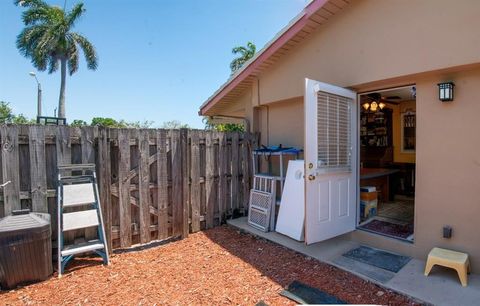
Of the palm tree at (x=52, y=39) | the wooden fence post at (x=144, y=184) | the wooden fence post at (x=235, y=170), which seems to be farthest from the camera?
the palm tree at (x=52, y=39)

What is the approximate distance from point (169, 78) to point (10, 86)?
12.3 meters

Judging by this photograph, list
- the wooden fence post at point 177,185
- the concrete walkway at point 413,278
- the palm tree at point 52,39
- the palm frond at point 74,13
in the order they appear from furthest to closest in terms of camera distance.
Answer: the palm frond at point 74,13, the palm tree at point 52,39, the wooden fence post at point 177,185, the concrete walkway at point 413,278

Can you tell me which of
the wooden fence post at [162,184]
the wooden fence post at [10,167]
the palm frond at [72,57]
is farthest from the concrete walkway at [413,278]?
the palm frond at [72,57]

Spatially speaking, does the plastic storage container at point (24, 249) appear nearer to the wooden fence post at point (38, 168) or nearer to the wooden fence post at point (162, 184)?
the wooden fence post at point (38, 168)

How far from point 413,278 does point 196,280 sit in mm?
2633

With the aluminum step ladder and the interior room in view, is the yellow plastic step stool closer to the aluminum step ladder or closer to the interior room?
the interior room

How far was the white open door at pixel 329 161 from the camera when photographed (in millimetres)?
3541

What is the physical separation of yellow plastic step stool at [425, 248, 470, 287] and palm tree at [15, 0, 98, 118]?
74.4 ft

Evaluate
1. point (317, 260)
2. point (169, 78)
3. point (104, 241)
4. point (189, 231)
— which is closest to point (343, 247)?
point (317, 260)

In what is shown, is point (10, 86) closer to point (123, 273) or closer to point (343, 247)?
point (123, 273)

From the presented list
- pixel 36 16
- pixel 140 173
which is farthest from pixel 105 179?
→ pixel 36 16

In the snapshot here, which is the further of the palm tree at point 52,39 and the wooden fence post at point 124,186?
the palm tree at point 52,39

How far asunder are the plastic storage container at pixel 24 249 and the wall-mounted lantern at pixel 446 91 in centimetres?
523

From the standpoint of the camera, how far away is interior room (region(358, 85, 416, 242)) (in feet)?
16.3
